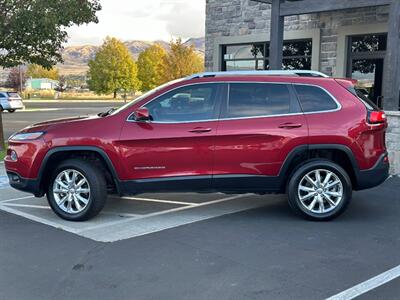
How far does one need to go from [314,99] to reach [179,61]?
32.0 metres

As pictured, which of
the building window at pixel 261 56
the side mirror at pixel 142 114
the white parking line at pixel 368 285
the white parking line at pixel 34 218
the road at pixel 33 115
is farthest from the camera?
the road at pixel 33 115

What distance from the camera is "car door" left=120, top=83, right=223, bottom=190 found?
19.9ft

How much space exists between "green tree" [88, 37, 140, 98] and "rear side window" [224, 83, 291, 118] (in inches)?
2289

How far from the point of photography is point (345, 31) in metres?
12.6

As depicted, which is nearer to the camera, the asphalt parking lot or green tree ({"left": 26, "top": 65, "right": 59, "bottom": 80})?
the asphalt parking lot

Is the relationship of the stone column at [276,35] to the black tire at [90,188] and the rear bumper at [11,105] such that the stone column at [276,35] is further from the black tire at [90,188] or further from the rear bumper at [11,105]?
the rear bumper at [11,105]

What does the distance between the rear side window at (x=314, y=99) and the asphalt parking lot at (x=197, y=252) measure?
4.63ft

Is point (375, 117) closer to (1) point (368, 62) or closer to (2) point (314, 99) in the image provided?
(2) point (314, 99)

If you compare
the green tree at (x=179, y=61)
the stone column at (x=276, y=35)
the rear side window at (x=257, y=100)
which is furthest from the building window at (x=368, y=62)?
the green tree at (x=179, y=61)

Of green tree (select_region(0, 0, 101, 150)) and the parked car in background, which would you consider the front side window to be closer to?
green tree (select_region(0, 0, 101, 150))

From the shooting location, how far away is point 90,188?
19.9ft

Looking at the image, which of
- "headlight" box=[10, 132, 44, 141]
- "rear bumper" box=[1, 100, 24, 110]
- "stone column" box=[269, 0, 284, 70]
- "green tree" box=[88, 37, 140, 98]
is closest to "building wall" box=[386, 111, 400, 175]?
"stone column" box=[269, 0, 284, 70]

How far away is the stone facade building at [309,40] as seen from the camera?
12.3 meters

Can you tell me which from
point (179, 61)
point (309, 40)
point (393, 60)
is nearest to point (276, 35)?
point (309, 40)
